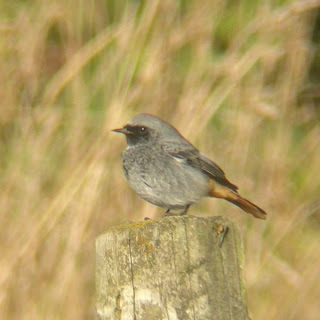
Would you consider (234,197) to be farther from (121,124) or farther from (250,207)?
(121,124)

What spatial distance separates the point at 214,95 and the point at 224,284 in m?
2.58

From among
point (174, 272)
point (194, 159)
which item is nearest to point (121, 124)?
point (194, 159)

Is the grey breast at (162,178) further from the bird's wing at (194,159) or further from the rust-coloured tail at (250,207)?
the rust-coloured tail at (250,207)

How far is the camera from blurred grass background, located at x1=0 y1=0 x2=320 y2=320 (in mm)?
4996

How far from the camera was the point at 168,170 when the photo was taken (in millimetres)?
4645

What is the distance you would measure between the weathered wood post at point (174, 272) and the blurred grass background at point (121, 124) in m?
2.20

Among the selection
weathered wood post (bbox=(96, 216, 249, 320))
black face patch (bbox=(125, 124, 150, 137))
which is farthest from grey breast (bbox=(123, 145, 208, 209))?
weathered wood post (bbox=(96, 216, 249, 320))

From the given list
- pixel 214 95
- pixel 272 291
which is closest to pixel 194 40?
pixel 214 95

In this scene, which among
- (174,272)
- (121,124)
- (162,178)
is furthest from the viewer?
(121,124)

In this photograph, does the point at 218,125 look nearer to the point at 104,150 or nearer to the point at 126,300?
the point at 104,150

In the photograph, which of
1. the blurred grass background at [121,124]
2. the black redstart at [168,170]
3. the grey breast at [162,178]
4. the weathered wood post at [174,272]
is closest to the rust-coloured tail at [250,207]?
the black redstart at [168,170]

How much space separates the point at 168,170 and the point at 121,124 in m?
0.60

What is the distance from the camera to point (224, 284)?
2666 millimetres

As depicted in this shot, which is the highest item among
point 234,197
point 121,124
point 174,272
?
point 174,272
